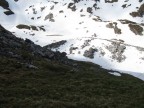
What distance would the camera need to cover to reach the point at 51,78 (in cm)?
5128

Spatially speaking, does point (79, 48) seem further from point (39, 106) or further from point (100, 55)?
point (39, 106)

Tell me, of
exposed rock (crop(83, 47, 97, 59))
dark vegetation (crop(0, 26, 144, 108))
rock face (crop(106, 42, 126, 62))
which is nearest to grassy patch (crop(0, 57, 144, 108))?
dark vegetation (crop(0, 26, 144, 108))

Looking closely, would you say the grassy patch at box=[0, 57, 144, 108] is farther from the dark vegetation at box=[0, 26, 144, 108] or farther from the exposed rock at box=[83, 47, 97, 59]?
the exposed rock at box=[83, 47, 97, 59]

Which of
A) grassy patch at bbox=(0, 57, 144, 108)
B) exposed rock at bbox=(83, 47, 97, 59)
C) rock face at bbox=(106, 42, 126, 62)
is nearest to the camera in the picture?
grassy patch at bbox=(0, 57, 144, 108)

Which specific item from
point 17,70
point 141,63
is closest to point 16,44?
point 17,70

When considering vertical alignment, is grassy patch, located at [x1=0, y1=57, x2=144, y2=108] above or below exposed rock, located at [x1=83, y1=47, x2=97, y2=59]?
below

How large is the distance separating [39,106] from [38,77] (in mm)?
19875

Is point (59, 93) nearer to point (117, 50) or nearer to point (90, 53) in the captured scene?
point (90, 53)

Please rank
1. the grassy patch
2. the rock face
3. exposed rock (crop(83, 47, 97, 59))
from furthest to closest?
exposed rock (crop(83, 47, 97, 59)) < the rock face < the grassy patch

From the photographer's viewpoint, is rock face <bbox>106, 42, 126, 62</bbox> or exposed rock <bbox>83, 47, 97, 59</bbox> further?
exposed rock <bbox>83, 47, 97, 59</bbox>

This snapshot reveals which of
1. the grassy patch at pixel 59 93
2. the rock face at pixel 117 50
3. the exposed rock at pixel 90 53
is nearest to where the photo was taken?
the grassy patch at pixel 59 93

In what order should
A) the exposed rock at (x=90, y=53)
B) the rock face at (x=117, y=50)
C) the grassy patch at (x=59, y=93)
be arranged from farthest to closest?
1. the exposed rock at (x=90, y=53)
2. the rock face at (x=117, y=50)
3. the grassy patch at (x=59, y=93)

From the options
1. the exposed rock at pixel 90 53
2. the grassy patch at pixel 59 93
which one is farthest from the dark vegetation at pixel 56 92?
the exposed rock at pixel 90 53

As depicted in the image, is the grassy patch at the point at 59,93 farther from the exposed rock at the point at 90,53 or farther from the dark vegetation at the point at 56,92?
the exposed rock at the point at 90,53
